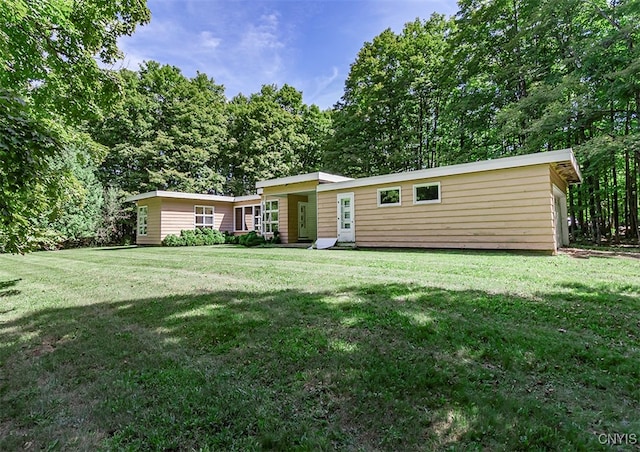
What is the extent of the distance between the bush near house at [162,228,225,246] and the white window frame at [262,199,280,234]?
3590 mm

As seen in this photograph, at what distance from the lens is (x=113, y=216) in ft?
65.4

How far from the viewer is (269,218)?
16.4 m

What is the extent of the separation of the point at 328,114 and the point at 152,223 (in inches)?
690

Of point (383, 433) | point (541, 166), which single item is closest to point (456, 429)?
point (383, 433)

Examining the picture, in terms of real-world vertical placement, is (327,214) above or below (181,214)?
below

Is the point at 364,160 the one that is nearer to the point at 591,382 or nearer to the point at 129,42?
the point at 129,42

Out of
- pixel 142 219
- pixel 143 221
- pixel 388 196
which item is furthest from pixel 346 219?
pixel 142 219

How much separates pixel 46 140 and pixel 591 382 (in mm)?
4449

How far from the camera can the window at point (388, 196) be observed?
11141 mm

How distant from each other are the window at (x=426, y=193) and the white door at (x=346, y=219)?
2460 mm

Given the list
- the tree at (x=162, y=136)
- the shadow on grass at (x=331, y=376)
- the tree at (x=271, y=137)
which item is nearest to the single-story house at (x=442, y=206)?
the shadow on grass at (x=331, y=376)

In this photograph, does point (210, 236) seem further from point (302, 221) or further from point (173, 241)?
point (302, 221)

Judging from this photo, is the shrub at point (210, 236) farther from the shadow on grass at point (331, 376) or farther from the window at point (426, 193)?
the shadow on grass at point (331, 376)

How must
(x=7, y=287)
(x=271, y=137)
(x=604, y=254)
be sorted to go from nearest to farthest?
(x=7, y=287), (x=604, y=254), (x=271, y=137)
